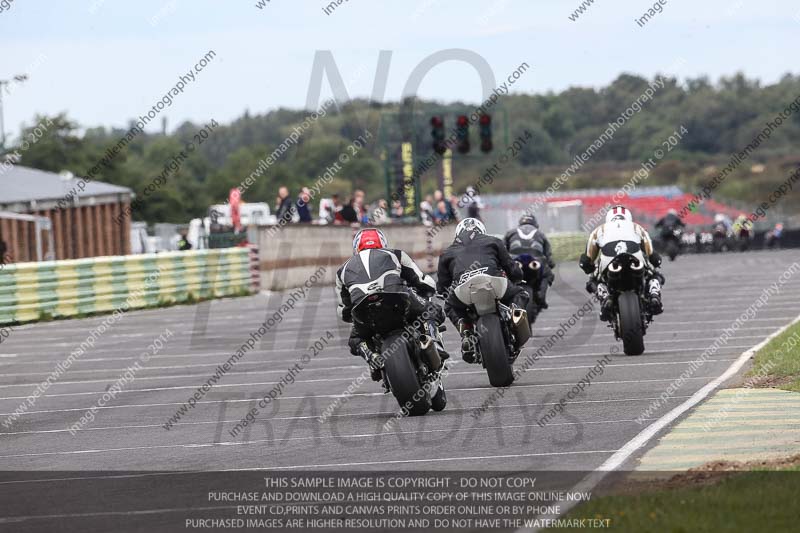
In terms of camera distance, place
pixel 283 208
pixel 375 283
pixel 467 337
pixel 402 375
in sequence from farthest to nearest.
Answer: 1. pixel 283 208
2. pixel 467 337
3. pixel 375 283
4. pixel 402 375

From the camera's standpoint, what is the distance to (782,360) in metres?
14.2

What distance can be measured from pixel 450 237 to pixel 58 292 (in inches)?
696

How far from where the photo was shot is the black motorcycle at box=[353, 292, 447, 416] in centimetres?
1189

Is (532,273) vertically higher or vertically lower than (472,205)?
lower

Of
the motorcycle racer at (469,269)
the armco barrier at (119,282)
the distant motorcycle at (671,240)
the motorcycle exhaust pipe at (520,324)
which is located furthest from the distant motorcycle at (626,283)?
the distant motorcycle at (671,240)

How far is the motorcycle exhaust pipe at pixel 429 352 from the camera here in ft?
40.0

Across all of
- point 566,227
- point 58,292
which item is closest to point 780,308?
point 58,292

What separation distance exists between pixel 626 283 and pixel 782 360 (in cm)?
209

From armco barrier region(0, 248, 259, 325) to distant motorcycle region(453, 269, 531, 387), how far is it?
16.0 metres

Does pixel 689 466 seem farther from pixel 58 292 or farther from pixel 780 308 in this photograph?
pixel 58 292

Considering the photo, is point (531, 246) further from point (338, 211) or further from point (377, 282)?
point (338, 211)

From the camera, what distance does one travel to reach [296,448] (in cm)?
1064

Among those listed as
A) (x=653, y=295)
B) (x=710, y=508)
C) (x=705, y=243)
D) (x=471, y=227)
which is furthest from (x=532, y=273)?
(x=705, y=243)

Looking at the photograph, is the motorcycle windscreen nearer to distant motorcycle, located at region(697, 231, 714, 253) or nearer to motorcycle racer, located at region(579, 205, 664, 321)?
motorcycle racer, located at region(579, 205, 664, 321)
